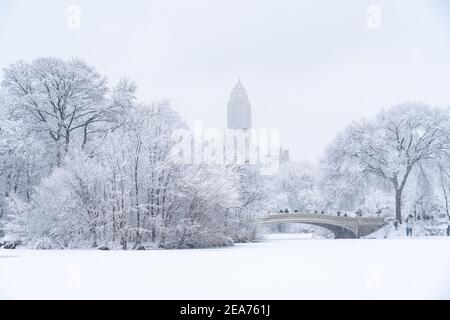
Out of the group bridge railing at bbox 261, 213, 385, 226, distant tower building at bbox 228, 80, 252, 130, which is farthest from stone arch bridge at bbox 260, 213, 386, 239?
distant tower building at bbox 228, 80, 252, 130

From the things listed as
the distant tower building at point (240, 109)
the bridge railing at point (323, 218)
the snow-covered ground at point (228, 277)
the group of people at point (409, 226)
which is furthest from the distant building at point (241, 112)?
the snow-covered ground at point (228, 277)

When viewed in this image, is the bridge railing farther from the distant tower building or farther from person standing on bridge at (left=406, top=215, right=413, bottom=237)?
the distant tower building

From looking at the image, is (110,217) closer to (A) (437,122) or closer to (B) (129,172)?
(B) (129,172)

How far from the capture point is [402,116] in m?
48.5

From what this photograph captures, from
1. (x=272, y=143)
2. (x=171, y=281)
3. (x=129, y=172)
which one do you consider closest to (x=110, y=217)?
(x=129, y=172)

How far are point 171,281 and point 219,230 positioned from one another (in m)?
18.1

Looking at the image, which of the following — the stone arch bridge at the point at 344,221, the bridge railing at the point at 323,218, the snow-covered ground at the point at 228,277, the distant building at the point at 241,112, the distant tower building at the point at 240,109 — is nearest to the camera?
the snow-covered ground at the point at 228,277

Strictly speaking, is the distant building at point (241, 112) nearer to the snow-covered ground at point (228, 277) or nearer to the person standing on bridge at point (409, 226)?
the person standing on bridge at point (409, 226)

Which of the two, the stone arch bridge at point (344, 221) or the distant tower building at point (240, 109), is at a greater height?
the distant tower building at point (240, 109)

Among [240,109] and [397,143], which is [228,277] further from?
[240,109]

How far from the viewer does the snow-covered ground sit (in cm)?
1326

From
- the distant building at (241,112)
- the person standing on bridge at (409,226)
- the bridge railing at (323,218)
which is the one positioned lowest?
the person standing on bridge at (409,226)

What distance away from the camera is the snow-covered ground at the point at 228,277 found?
13.3 metres

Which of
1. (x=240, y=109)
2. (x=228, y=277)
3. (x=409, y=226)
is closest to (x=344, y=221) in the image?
Result: (x=409, y=226)
